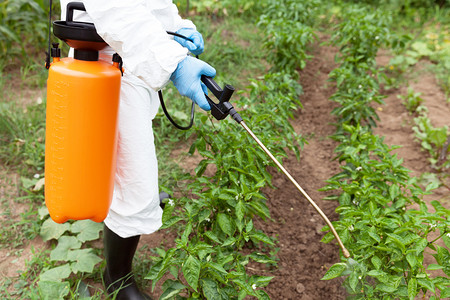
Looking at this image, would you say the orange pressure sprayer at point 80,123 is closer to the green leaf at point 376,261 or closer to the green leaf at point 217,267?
the green leaf at point 217,267

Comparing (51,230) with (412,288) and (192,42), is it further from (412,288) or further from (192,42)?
(412,288)

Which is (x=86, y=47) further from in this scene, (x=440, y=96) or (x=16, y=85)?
(x=440, y=96)

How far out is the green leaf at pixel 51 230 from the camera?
2268mm

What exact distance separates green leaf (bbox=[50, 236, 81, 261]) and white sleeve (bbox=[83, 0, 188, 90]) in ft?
4.16

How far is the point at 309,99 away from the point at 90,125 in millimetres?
2979

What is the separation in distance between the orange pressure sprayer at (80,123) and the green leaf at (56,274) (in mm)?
697

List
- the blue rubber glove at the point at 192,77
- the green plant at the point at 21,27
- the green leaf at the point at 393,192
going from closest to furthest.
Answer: the blue rubber glove at the point at 192,77 → the green leaf at the point at 393,192 → the green plant at the point at 21,27

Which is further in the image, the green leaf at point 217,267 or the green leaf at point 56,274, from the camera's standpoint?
the green leaf at point 56,274

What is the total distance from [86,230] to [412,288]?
175 centimetres

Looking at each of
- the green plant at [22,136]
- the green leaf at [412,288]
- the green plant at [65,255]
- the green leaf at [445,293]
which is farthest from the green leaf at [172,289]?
the green plant at [22,136]

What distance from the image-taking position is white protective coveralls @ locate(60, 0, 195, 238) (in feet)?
4.25

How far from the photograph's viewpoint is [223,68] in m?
4.27

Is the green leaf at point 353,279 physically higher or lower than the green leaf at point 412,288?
lower

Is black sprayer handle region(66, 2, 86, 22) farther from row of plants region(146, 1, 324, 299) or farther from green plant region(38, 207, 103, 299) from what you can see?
green plant region(38, 207, 103, 299)
